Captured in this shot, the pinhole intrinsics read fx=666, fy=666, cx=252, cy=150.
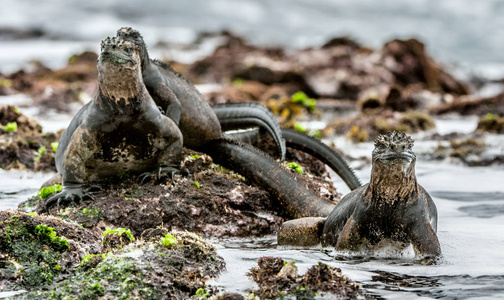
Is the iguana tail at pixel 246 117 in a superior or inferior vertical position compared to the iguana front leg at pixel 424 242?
superior

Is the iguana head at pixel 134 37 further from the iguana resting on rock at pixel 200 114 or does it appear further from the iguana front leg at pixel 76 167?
the iguana front leg at pixel 76 167

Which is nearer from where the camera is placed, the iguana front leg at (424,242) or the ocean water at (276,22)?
the iguana front leg at (424,242)

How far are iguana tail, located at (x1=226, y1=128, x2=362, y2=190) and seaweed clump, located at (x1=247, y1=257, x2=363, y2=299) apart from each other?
308 centimetres

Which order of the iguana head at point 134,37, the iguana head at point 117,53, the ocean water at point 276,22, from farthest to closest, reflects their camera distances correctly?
1. the ocean water at point 276,22
2. the iguana head at point 134,37
3. the iguana head at point 117,53

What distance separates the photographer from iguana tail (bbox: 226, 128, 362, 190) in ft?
22.4

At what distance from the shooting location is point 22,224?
4109 millimetres

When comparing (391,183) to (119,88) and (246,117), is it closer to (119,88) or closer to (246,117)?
(119,88)

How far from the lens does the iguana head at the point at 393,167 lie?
14.5ft

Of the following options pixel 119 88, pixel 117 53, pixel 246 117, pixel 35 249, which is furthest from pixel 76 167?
pixel 246 117

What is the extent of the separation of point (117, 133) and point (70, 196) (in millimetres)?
639

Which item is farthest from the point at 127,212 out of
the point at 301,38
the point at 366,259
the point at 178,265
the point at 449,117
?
the point at 301,38

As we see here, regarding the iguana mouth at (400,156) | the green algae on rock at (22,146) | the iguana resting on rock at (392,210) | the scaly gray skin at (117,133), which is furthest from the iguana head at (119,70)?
the green algae on rock at (22,146)

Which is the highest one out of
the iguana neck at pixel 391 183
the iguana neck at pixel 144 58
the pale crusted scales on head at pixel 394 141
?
Answer: the iguana neck at pixel 144 58

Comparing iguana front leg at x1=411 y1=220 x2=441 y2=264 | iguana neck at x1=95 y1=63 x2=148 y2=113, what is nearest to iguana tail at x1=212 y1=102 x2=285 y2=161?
iguana neck at x1=95 y1=63 x2=148 y2=113
